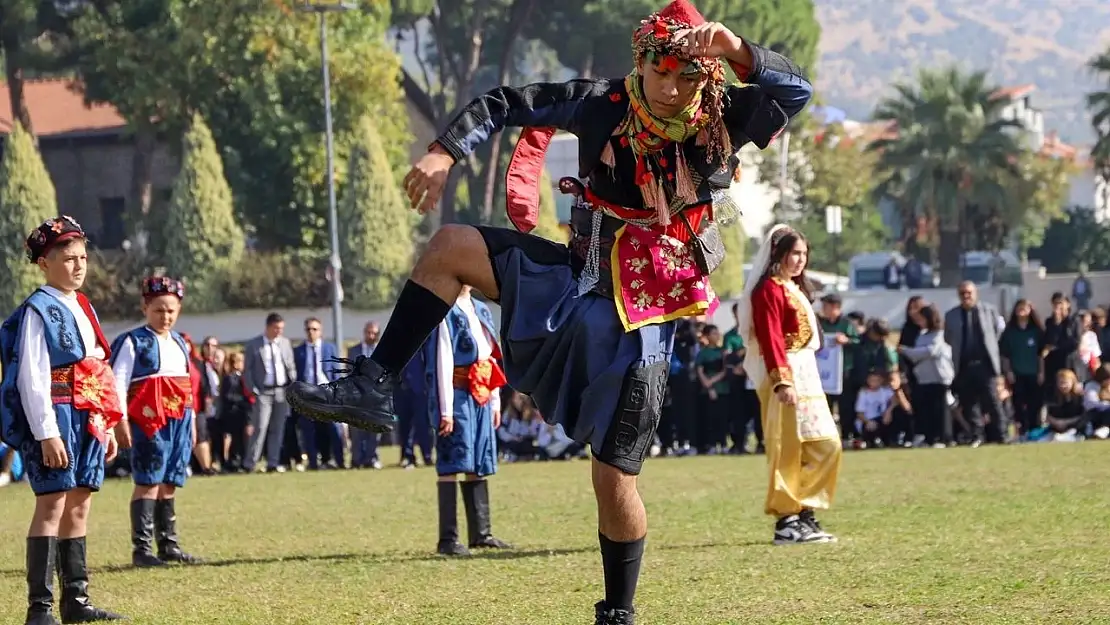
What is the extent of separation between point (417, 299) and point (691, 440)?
647 inches

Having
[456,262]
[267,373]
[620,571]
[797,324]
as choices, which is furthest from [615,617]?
[267,373]

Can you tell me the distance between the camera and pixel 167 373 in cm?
1151

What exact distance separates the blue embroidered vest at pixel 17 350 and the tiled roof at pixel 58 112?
52.6m

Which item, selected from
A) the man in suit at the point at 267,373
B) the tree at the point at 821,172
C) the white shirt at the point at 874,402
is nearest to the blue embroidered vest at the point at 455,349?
the man in suit at the point at 267,373

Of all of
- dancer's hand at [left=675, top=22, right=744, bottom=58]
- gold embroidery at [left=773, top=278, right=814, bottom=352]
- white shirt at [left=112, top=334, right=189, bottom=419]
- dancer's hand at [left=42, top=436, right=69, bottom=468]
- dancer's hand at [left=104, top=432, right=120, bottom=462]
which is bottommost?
dancer's hand at [left=104, top=432, right=120, bottom=462]

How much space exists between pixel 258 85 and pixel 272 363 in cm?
2875

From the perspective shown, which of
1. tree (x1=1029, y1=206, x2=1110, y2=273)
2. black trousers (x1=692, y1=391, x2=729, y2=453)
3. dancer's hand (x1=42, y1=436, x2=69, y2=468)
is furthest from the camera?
tree (x1=1029, y1=206, x2=1110, y2=273)

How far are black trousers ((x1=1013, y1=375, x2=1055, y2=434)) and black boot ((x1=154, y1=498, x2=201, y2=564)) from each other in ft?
42.7

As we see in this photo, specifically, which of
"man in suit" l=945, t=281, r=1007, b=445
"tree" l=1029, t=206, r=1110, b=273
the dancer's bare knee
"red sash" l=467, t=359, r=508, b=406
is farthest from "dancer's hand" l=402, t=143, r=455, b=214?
"tree" l=1029, t=206, r=1110, b=273

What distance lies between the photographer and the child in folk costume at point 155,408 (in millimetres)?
11359

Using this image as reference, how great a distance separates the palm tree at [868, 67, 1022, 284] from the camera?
61.0 meters

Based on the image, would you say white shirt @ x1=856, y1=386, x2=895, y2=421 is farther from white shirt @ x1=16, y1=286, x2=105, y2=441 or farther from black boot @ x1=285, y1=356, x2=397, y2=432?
black boot @ x1=285, y1=356, x2=397, y2=432

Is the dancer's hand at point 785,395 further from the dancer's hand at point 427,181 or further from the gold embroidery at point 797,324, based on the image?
the dancer's hand at point 427,181

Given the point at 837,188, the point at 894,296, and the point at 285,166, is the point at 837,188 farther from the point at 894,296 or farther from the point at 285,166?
the point at 285,166
